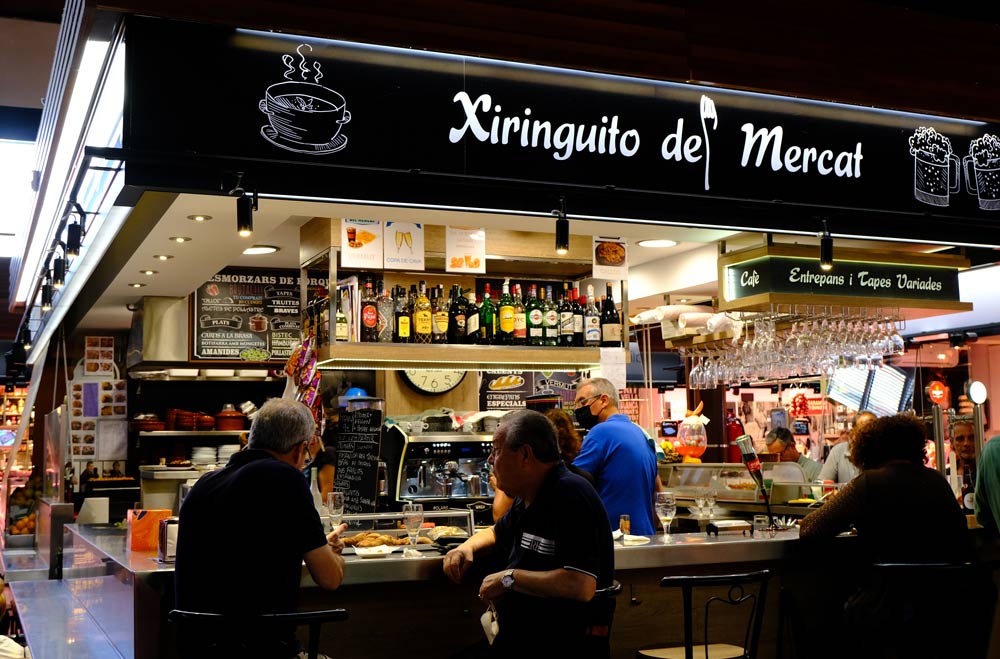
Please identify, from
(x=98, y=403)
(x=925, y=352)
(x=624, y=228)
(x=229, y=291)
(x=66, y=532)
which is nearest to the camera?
(x=624, y=228)

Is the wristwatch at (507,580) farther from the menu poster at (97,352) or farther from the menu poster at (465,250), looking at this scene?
the menu poster at (97,352)

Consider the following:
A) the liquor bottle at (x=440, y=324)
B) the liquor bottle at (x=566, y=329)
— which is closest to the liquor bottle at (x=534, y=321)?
the liquor bottle at (x=566, y=329)

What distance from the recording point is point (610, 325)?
705 cm

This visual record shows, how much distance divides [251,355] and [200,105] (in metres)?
6.25

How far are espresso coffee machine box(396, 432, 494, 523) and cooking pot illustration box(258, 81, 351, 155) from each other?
2635mm

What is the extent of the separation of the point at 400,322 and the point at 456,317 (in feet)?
1.27

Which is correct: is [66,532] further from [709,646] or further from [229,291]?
[709,646]

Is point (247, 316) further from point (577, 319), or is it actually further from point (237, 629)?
point (237, 629)

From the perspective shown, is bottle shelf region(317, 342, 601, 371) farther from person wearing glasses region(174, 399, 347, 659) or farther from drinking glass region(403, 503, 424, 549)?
person wearing glasses region(174, 399, 347, 659)

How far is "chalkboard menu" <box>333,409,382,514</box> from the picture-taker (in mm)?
5590

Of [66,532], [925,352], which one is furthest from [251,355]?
[925,352]

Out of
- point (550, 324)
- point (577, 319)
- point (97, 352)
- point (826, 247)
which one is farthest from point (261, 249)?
point (826, 247)

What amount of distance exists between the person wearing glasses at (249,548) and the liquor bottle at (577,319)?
3.76m

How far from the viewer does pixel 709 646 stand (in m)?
4.07
